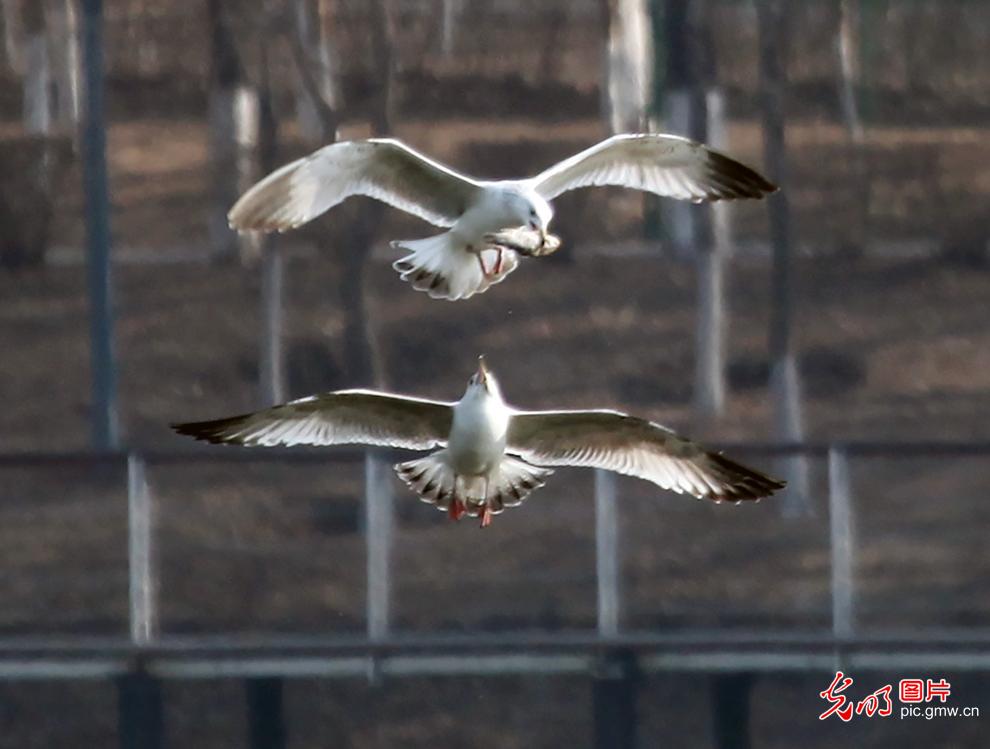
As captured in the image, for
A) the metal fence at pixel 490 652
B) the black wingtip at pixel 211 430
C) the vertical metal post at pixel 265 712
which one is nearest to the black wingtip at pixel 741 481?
the black wingtip at pixel 211 430

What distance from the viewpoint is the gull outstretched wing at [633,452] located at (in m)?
8.41

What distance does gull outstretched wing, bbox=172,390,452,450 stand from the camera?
8.36m

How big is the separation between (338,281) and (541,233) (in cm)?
1444

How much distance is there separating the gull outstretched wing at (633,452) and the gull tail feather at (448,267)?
537mm

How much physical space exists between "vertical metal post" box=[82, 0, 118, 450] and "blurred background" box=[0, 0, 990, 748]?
0.03 m

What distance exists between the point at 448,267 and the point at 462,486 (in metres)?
0.74

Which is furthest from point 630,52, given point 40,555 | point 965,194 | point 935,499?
point 40,555

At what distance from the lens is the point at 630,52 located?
2109 cm

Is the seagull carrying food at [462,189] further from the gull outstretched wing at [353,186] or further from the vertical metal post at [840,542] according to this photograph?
the vertical metal post at [840,542]

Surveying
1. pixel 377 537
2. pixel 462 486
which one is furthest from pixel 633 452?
pixel 377 537

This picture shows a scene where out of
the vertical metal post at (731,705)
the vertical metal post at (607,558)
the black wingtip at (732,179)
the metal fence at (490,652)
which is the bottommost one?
the vertical metal post at (731,705)

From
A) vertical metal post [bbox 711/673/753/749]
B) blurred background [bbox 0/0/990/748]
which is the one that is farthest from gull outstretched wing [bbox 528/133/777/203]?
vertical metal post [bbox 711/673/753/749]

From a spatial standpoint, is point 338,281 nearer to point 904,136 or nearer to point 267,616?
point 904,136

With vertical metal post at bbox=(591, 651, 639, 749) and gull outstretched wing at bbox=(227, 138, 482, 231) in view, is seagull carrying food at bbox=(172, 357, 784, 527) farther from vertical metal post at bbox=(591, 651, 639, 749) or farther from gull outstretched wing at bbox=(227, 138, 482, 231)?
vertical metal post at bbox=(591, 651, 639, 749)
